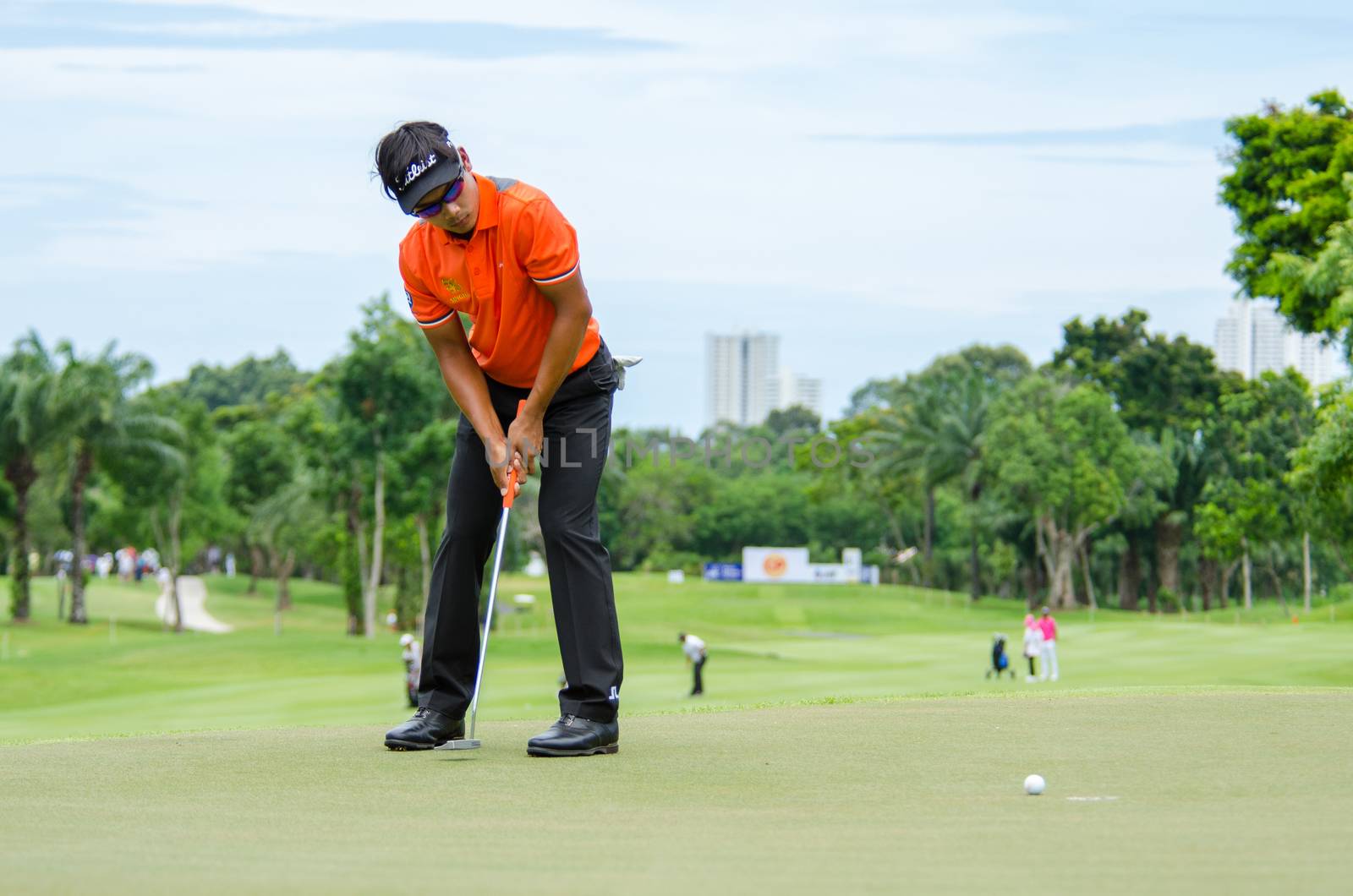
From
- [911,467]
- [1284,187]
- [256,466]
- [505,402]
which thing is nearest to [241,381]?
[256,466]

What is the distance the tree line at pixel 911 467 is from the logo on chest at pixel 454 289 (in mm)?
21772

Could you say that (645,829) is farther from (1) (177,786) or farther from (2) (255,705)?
(2) (255,705)

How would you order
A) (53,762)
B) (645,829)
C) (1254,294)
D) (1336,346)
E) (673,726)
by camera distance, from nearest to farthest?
1. (645,829)
2. (53,762)
3. (673,726)
4. (1336,346)
5. (1254,294)

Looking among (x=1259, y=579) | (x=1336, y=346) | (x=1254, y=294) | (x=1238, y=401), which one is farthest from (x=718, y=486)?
(x=1336, y=346)

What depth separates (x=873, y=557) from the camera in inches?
4560

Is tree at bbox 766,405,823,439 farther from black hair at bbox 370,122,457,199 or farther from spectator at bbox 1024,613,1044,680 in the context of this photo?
black hair at bbox 370,122,457,199

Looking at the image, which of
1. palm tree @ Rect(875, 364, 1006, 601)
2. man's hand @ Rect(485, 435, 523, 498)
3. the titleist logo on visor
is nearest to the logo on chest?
the titleist logo on visor

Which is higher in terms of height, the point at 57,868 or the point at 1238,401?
the point at 1238,401

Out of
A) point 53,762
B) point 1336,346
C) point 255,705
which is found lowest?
point 255,705

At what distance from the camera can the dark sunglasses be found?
6.02 metres

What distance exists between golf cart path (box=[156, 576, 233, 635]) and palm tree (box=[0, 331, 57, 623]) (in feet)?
34.9

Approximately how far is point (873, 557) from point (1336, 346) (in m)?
81.5

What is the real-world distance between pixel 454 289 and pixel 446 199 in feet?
1.39

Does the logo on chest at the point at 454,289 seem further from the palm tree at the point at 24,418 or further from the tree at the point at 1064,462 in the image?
the tree at the point at 1064,462
